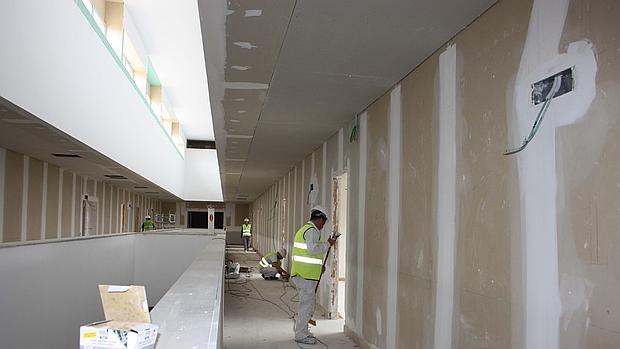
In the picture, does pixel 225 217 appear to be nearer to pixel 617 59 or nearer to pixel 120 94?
pixel 120 94

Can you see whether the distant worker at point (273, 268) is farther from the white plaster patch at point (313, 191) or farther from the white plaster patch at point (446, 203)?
the white plaster patch at point (446, 203)

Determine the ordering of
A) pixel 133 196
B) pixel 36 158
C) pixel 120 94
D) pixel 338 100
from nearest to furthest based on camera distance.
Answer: pixel 338 100
pixel 120 94
pixel 36 158
pixel 133 196

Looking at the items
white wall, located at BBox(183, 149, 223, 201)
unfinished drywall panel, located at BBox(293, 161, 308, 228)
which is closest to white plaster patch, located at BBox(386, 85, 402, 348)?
unfinished drywall panel, located at BBox(293, 161, 308, 228)

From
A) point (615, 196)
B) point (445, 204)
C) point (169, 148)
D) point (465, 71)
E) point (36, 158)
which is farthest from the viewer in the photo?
point (169, 148)

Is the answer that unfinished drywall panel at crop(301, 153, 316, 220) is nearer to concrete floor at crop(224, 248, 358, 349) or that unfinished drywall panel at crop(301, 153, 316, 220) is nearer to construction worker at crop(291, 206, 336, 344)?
concrete floor at crop(224, 248, 358, 349)

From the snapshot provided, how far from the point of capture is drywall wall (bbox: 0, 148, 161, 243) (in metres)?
7.94

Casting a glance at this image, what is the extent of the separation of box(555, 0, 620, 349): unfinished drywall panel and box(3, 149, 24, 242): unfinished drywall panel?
25.1 feet

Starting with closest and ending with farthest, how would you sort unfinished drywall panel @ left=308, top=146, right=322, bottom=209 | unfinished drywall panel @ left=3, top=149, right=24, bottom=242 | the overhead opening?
unfinished drywall panel @ left=3, top=149, right=24, bottom=242 → unfinished drywall panel @ left=308, top=146, right=322, bottom=209 → the overhead opening

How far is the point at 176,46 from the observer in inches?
463

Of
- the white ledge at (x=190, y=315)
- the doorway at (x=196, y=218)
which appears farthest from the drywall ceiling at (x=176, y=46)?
the doorway at (x=196, y=218)

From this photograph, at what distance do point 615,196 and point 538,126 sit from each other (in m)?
0.60

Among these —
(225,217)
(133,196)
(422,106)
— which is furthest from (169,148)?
(225,217)

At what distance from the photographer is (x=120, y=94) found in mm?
8273

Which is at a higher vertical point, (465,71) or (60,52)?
(60,52)
